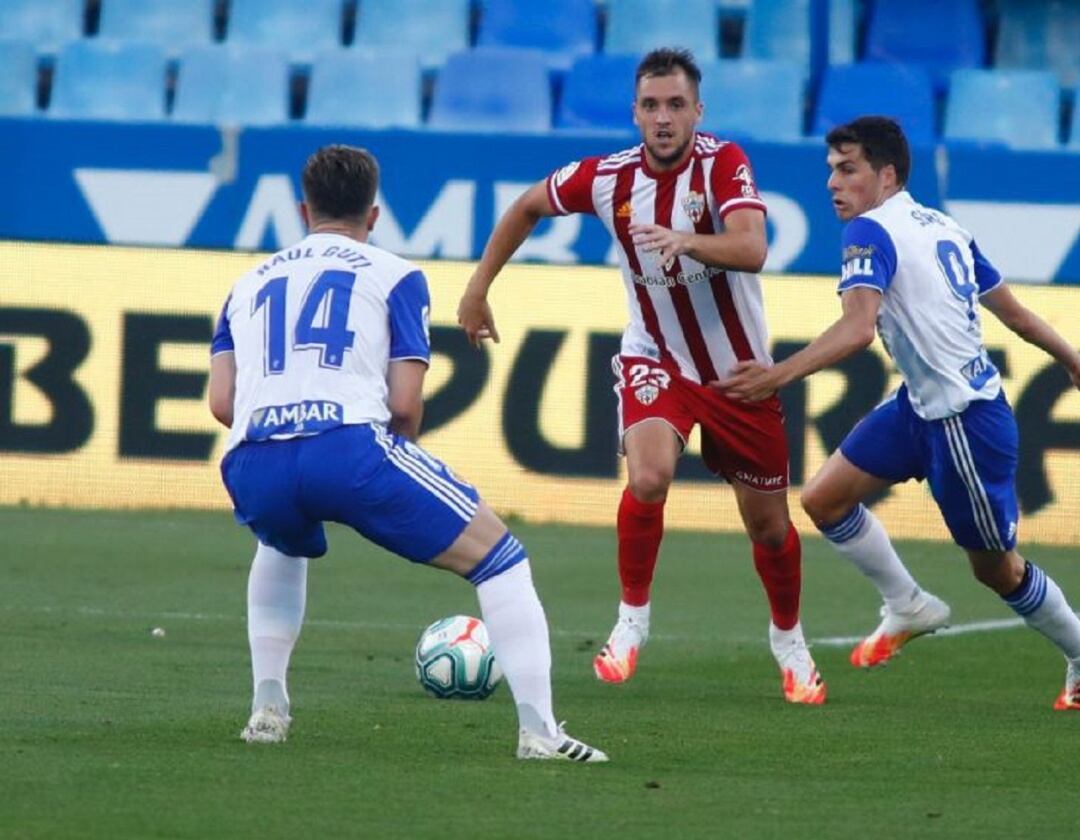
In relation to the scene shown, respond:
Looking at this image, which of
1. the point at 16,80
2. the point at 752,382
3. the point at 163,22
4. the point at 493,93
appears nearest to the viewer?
the point at 752,382

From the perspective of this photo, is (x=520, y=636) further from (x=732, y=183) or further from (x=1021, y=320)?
(x=1021, y=320)

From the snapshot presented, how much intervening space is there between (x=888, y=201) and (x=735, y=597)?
150 inches

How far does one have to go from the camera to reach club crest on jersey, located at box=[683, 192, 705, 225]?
25.7ft

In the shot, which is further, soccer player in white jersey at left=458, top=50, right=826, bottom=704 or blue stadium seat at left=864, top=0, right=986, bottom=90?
blue stadium seat at left=864, top=0, right=986, bottom=90

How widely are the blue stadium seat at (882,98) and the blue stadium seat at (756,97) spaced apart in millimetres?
223

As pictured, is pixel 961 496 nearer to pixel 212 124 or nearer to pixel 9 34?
Result: pixel 212 124

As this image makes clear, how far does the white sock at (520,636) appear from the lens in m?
6.00

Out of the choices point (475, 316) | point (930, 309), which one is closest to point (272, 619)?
point (475, 316)

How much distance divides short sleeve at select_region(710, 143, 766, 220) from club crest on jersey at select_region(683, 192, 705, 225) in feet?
0.18

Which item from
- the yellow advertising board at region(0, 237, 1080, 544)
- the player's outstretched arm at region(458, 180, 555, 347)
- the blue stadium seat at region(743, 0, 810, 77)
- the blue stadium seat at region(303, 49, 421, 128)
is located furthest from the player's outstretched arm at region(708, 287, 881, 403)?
the blue stadium seat at region(743, 0, 810, 77)

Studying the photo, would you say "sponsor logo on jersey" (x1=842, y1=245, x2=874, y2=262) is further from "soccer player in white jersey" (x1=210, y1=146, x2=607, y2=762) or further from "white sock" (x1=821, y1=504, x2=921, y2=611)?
"soccer player in white jersey" (x1=210, y1=146, x2=607, y2=762)

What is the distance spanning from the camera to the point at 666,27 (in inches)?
693

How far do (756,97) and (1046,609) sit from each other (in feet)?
31.3

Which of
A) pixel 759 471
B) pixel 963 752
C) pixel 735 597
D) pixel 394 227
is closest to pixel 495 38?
pixel 394 227
